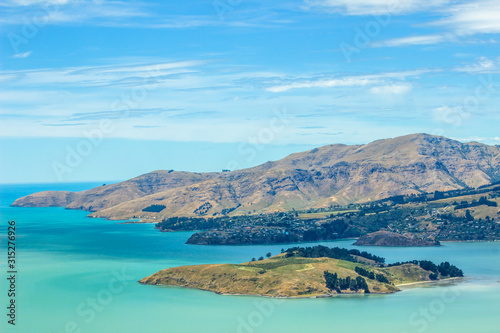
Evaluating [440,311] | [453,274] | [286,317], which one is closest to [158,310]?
[286,317]

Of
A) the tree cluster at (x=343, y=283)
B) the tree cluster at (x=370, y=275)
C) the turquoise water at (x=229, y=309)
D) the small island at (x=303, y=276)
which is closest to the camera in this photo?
the turquoise water at (x=229, y=309)

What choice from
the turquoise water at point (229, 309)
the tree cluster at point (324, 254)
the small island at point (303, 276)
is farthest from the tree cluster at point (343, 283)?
the tree cluster at point (324, 254)

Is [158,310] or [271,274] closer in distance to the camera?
[158,310]

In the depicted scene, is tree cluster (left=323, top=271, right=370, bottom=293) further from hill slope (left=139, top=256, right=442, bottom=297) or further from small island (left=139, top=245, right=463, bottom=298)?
hill slope (left=139, top=256, right=442, bottom=297)

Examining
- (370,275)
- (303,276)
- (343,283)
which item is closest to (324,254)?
(370,275)

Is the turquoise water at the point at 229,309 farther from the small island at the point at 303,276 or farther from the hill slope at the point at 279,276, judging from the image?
the hill slope at the point at 279,276

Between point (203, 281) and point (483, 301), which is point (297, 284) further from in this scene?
point (483, 301)

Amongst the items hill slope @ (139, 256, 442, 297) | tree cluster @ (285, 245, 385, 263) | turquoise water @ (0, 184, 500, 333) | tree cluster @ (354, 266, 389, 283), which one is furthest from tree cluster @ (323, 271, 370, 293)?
tree cluster @ (285, 245, 385, 263)

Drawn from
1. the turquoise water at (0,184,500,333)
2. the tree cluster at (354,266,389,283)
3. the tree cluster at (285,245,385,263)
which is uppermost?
the tree cluster at (285,245,385,263)
